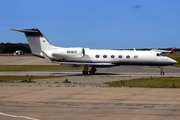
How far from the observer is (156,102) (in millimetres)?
13414

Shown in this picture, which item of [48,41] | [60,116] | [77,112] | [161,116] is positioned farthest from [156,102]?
[48,41]

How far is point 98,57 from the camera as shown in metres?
34.3

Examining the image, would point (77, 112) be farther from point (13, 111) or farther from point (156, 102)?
point (156, 102)

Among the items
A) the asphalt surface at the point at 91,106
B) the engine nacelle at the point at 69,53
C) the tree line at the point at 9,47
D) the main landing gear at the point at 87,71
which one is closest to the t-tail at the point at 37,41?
the engine nacelle at the point at 69,53

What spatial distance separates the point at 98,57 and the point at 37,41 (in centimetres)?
946

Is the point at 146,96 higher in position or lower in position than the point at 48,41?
lower

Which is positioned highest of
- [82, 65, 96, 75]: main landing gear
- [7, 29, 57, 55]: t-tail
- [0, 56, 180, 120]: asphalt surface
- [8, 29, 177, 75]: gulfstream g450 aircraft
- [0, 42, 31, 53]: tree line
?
[0, 42, 31, 53]: tree line

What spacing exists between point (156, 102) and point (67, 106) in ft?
16.4

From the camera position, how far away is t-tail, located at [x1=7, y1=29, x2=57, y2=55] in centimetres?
3538

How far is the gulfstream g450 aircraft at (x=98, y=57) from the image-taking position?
33.9 metres

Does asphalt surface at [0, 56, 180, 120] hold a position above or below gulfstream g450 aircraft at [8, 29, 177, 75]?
below

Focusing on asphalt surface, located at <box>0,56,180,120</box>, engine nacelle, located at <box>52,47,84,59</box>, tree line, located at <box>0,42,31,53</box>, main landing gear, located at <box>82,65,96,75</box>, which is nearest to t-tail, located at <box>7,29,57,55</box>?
engine nacelle, located at <box>52,47,84,59</box>

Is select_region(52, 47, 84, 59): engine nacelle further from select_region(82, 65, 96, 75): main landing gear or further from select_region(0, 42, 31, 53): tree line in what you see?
select_region(0, 42, 31, 53): tree line

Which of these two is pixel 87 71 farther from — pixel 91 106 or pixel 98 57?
pixel 91 106
